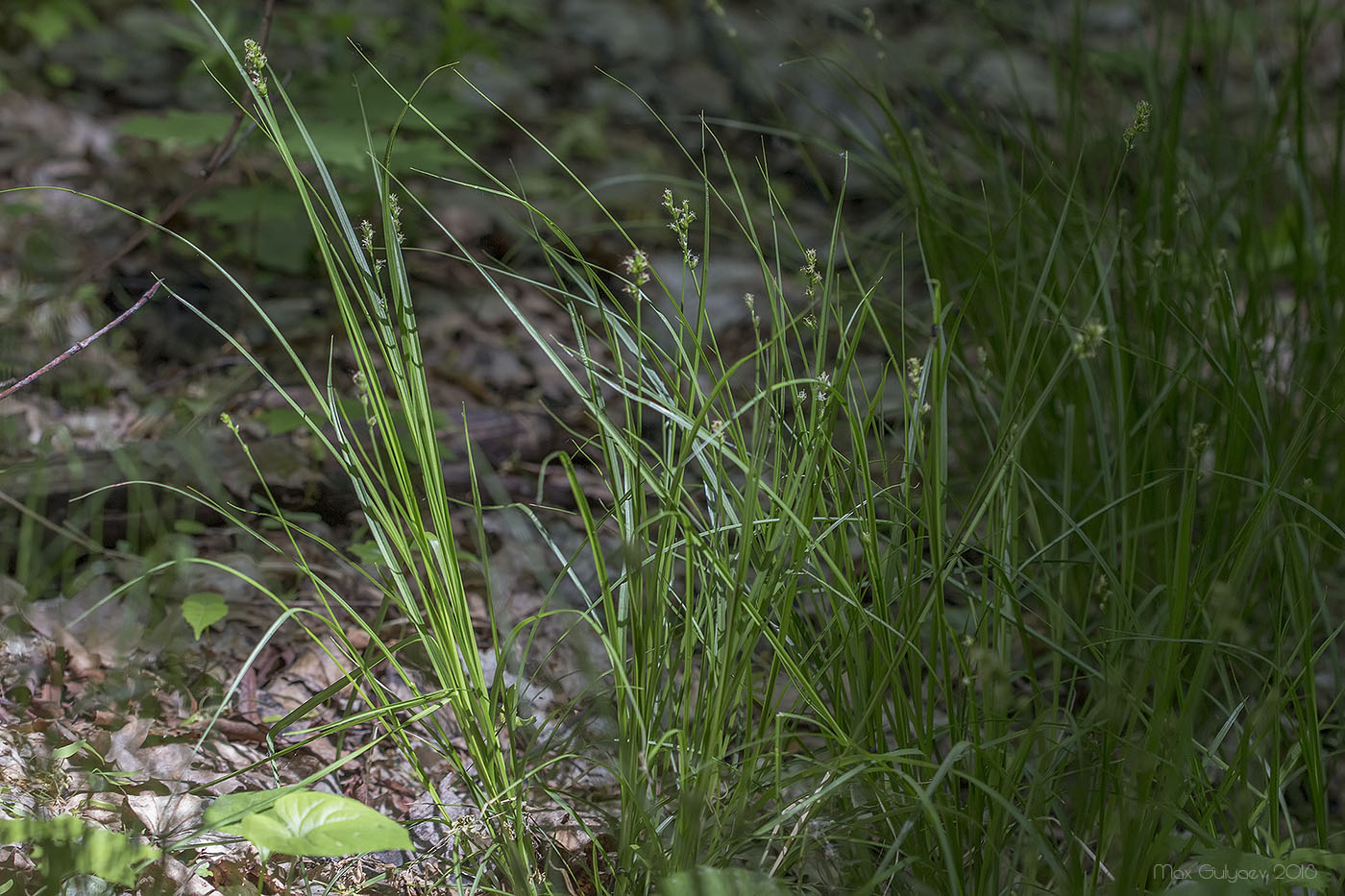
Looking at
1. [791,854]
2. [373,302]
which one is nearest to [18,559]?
[373,302]

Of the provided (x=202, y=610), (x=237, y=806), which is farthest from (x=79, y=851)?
(x=202, y=610)

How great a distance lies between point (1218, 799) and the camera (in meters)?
0.80

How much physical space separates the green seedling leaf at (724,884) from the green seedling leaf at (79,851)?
16.2 inches

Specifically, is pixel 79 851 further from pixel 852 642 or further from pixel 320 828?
pixel 852 642

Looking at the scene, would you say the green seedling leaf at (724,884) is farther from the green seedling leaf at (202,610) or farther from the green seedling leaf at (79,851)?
the green seedling leaf at (202,610)

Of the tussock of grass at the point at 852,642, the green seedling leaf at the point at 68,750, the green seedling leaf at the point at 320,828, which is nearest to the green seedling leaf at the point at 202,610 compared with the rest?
the green seedling leaf at the point at 68,750

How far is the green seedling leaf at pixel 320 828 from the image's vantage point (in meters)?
0.70

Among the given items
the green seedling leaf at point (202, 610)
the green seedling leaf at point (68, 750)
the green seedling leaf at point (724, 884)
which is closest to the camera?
the green seedling leaf at point (724, 884)

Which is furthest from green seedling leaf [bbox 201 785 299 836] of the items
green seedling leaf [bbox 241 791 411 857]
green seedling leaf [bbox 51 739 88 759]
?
green seedling leaf [bbox 51 739 88 759]

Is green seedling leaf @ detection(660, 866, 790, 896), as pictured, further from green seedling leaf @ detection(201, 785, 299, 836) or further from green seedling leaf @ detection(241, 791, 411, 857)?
green seedling leaf @ detection(201, 785, 299, 836)

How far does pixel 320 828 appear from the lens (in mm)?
718

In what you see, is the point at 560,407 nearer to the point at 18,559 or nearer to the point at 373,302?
the point at 18,559

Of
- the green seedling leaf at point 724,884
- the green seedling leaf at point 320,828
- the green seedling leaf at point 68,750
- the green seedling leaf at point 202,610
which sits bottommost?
the green seedling leaf at point 68,750

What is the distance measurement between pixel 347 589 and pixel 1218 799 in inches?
44.7
